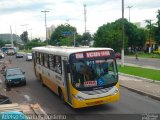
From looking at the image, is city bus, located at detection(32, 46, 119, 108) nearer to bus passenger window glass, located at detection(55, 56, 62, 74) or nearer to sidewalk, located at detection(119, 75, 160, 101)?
bus passenger window glass, located at detection(55, 56, 62, 74)

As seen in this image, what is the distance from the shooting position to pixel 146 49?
89312mm

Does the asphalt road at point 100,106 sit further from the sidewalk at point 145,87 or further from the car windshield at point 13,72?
the car windshield at point 13,72

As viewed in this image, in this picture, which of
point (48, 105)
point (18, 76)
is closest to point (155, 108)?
point (48, 105)

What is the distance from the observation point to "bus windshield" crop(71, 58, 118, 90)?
1545 centimetres

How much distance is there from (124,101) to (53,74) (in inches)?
181

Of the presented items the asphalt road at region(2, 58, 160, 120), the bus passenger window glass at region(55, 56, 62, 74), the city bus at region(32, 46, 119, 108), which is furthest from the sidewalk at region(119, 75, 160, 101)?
the bus passenger window glass at region(55, 56, 62, 74)

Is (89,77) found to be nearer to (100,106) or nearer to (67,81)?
(67,81)

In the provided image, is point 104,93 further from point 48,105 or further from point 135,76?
point 135,76

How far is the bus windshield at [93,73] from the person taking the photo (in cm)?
1545

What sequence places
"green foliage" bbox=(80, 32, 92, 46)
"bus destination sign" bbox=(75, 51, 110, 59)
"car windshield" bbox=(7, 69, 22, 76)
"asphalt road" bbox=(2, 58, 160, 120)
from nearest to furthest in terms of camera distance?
"asphalt road" bbox=(2, 58, 160, 120)
"bus destination sign" bbox=(75, 51, 110, 59)
"car windshield" bbox=(7, 69, 22, 76)
"green foliage" bbox=(80, 32, 92, 46)

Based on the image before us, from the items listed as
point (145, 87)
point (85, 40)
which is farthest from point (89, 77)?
point (85, 40)

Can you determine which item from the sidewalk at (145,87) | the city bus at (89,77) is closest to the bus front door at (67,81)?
the city bus at (89,77)

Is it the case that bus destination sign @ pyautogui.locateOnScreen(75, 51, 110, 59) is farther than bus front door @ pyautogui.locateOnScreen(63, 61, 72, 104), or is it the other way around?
bus front door @ pyautogui.locateOnScreen(63, 61, 72, 104)

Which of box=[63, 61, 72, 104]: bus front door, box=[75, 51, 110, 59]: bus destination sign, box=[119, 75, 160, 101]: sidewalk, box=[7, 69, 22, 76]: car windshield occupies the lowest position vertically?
box=[119, 75, 160, 101]: sidewalk
